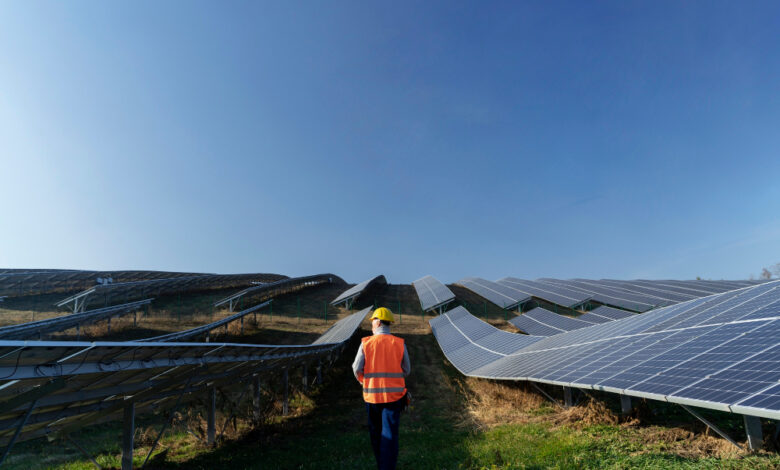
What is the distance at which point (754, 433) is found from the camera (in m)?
5.62

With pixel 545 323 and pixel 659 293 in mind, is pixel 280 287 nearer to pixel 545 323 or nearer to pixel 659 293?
pixel 545 323

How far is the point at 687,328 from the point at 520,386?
501 cm

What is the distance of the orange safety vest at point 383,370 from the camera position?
5641 millimetres

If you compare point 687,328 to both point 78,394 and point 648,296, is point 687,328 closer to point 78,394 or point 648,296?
point 78,394

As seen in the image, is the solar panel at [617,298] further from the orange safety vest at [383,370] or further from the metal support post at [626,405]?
the orange safety vest at [383,370]

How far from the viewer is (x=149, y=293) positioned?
127ft

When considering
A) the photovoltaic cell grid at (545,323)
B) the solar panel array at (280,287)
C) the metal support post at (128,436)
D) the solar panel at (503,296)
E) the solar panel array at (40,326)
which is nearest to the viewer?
the metal support post at (128,436)

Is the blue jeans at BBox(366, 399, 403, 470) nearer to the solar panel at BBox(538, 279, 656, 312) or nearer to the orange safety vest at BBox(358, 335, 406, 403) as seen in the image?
the orange safety vest at BBox(358, 335, 406, 403)

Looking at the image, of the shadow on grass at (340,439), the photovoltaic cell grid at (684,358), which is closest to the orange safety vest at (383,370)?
the shadow on grass at (340,439)

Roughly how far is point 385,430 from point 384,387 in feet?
2.08

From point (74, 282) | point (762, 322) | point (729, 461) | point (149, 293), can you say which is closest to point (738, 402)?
point (729, 461)

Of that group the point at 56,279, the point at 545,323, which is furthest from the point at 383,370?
the point at 56,279

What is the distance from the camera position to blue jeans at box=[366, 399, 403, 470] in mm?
5430

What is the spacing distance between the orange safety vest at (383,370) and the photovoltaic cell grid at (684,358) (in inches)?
158
